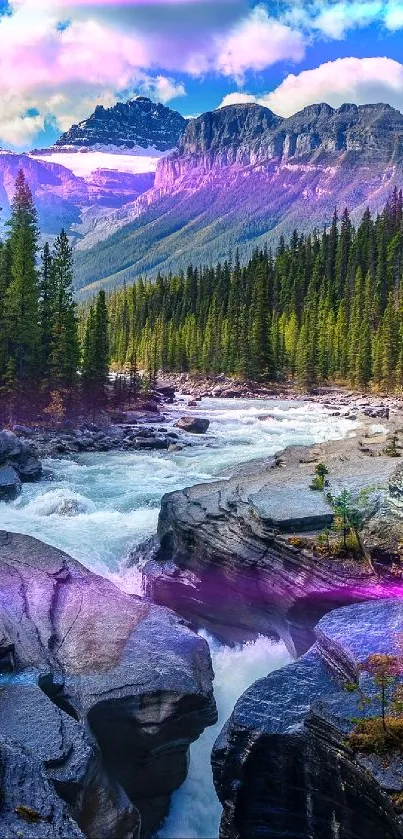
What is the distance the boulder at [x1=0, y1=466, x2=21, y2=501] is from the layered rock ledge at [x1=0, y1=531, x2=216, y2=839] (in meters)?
11.1

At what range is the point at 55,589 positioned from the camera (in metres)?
14.5

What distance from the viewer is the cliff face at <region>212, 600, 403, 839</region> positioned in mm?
8188

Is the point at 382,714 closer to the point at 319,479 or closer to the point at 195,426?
the point at 319,479

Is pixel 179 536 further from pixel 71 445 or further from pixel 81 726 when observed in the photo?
pixel 71 445

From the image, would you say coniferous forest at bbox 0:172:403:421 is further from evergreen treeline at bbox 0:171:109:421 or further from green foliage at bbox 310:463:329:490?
green foliage at bbox 310:463:329:490

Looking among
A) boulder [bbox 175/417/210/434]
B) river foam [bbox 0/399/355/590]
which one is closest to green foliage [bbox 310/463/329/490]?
river foam [bbox 0/399/355/590]

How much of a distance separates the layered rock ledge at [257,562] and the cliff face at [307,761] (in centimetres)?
348

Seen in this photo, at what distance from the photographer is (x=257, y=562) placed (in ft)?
53.1

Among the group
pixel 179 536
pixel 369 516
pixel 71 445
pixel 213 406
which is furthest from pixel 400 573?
pixel 213 406

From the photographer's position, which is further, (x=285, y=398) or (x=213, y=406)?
(x=285, y=398)

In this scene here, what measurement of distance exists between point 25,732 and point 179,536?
9.50 meters

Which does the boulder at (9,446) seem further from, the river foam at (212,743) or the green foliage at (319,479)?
the river foam at (212,743)

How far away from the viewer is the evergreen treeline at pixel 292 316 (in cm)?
9356

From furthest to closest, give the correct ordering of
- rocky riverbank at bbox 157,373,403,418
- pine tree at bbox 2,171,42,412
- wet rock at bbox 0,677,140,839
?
rocky riverbank at bbox 157,373,403,418 < pine tree at bbox 2,171,42,412 < wet rock at bbox 0,677,140,839
